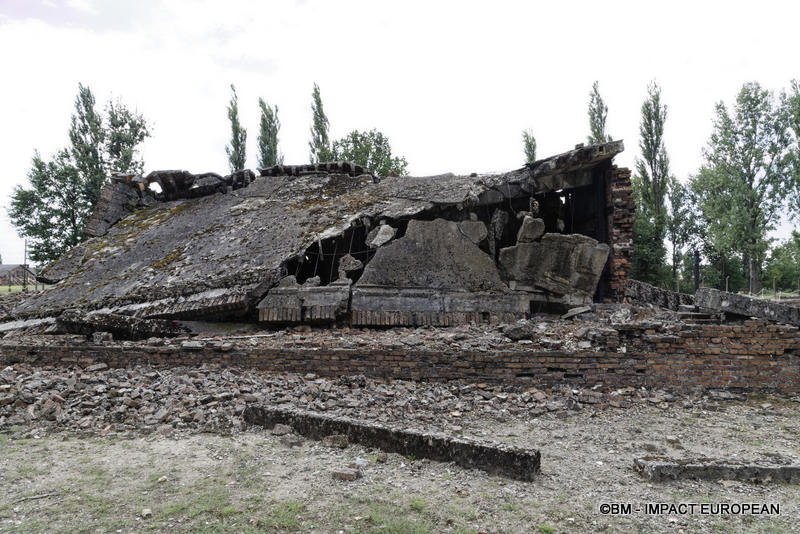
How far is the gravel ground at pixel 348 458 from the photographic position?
111 inches

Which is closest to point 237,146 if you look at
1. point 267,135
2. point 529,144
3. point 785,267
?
point 267,135

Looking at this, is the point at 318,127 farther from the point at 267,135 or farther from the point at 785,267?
the point at 785,267

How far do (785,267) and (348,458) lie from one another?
132 ft

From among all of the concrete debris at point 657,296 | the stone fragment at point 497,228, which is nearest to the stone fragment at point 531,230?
the stone fragment at point 497,228

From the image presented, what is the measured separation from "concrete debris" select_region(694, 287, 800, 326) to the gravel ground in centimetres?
115

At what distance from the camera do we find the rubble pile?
4.68 metres

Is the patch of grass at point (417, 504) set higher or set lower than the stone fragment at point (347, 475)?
lower

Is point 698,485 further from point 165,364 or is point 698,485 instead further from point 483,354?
point 165,364

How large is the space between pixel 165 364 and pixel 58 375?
1.30 meters

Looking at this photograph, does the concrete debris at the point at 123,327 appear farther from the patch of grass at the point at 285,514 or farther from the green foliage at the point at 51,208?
the green foliage at the point at 51,208

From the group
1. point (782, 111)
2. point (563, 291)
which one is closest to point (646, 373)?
point (563, 291)

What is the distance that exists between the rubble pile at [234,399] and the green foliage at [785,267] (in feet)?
91.2

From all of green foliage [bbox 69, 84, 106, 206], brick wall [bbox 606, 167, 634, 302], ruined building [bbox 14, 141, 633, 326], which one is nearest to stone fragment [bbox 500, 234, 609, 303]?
ruined building [bbox 14, 141, 633, 326]

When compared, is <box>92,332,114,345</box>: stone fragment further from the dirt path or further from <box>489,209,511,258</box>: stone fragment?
<box>489,209,511,258</box>: stone fragment
